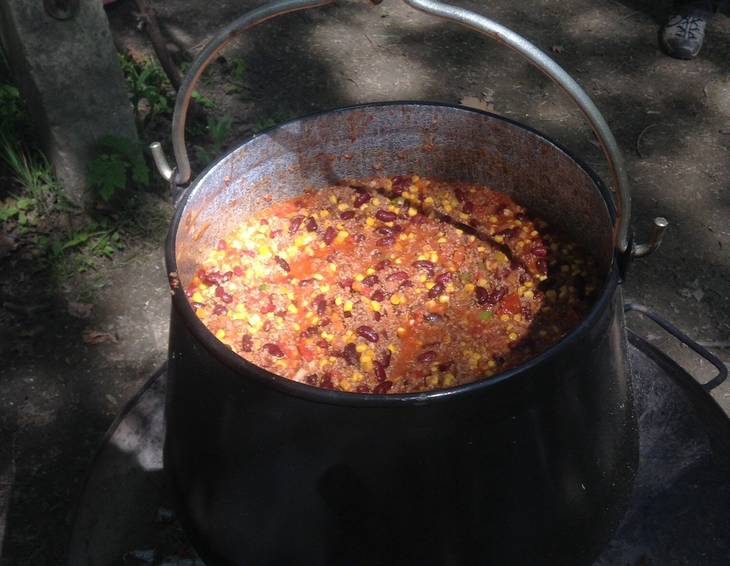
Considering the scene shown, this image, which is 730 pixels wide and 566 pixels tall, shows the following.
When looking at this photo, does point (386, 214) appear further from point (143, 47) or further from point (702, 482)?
point (143, 47)

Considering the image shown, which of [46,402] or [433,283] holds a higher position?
[433,283]

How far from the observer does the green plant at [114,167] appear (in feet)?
11.6

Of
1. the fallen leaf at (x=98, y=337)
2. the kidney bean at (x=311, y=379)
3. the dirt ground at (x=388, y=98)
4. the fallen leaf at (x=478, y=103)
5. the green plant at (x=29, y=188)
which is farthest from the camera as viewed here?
the fallen leaf at (x=478, y=103)

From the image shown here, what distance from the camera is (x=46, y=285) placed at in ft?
11.5

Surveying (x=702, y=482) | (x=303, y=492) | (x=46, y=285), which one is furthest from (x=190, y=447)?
A: (x=46, y=285)

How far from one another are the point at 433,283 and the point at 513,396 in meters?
0.82

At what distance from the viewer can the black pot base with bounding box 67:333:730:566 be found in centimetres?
198

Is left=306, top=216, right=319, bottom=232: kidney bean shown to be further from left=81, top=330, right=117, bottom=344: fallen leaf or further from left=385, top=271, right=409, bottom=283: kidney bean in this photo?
left=81, top=330, right=117, bottom=344: fallen leaf

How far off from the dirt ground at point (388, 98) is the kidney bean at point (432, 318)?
1330 millimetres

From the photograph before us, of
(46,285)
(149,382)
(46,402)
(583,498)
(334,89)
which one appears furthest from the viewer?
(334,89)

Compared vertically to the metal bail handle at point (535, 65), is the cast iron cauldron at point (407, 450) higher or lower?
lower

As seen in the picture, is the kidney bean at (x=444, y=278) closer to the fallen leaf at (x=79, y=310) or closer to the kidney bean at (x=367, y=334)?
the kidney bean at (x=367, y=334)

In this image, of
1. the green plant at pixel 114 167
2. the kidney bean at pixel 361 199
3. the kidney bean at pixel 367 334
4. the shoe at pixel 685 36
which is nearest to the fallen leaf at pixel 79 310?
the green plant at pixel 114 167

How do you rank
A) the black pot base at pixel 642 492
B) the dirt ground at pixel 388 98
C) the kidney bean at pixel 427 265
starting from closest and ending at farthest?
the black pot base at pixel 642 492
the kidney bean at pixel 427 265
the dirt ground at pixel 388 98
